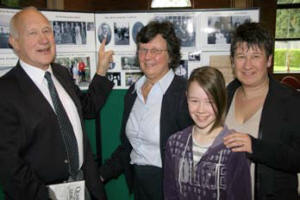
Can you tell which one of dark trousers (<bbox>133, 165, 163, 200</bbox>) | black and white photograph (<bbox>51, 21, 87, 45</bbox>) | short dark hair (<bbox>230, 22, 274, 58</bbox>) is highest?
black and white photograph (<bbox>51, 21, 87, 45</bbox>)

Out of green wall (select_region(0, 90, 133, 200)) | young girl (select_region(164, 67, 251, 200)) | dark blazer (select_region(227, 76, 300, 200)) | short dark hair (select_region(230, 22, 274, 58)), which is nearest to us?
young girl (select_region(164, 67, 251, 200))

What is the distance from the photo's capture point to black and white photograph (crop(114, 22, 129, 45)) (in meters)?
2.23

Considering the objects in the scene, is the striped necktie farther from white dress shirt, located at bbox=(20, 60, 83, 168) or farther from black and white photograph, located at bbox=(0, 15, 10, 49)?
black and white photograph, located at bbox=(0, 15, 10, 49)

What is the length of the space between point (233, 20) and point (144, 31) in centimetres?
79

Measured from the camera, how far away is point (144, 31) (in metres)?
1.73

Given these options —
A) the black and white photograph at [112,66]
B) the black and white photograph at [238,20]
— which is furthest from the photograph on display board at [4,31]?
the black and white photograph at [238,20]

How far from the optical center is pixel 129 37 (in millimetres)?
2242

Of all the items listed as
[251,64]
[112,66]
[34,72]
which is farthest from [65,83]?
[251,64]

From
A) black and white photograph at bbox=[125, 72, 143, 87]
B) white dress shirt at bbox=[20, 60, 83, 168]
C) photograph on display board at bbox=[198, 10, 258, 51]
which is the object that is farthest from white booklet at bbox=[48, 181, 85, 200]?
photograph on display board at bbox=[198, 10, 258, 51]

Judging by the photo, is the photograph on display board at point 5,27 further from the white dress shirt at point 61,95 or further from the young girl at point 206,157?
the young girl at point 206,157

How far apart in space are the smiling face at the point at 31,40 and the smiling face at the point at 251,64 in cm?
102

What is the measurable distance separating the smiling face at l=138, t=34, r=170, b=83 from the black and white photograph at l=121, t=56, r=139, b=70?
497 millimetres

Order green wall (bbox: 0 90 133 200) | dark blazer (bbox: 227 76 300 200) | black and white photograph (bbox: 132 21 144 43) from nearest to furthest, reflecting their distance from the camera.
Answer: dark blazer (bbox: 227 76 300 200)
black and white photograph (bbox: 132 21 144 43)
green wall (bbox: 0 90 133 200)

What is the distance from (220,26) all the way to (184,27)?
0.26m
